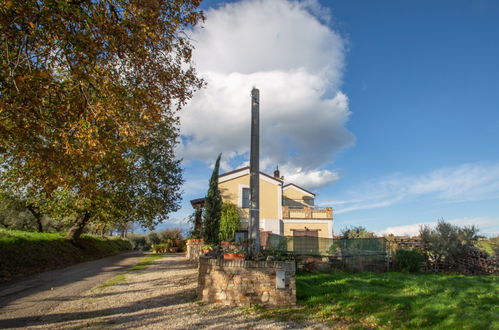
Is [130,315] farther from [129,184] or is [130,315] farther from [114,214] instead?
[114,214]

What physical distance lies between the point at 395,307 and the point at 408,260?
8.59 m

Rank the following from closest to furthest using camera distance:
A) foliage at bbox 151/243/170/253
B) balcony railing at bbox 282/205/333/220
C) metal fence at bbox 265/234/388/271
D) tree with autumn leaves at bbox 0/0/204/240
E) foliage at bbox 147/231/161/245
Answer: tree with autumn leaves at bbox 0/0/204/240 < metal fence at bbox 265/234/388/271 < balcony railing at bbox 282/205/333/220 < foliage at bbox 151/243/170/253 < foliage at bbox 147/231/161/245

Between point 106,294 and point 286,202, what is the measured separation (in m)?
22.5

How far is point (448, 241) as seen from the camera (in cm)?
1460

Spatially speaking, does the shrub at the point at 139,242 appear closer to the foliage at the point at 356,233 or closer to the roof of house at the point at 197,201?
the roof of house at the point at 197,201

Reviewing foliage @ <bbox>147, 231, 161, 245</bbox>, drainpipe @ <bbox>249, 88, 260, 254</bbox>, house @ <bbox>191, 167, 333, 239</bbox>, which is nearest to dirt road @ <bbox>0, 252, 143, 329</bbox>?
drainpipe @ <bbox>249, 88, 260, 254</bbox>

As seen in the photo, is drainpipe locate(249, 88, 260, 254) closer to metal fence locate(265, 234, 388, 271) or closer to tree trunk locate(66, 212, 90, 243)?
metal fence locate(265, 234, 388, 271)

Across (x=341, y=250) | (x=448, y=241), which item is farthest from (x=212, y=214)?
(x=448, y=241)

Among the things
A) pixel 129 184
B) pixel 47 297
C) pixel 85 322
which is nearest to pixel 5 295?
pixel 47 297

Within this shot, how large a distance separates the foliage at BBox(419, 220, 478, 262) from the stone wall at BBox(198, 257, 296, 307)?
1126 cm

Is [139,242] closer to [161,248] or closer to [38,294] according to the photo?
[161,248]

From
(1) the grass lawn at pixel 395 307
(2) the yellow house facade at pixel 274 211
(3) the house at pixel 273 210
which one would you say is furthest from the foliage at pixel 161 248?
(1) the grass lawn at pixel 395 307

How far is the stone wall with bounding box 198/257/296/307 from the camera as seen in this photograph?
22.6 ft

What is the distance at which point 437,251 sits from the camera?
14.6m
